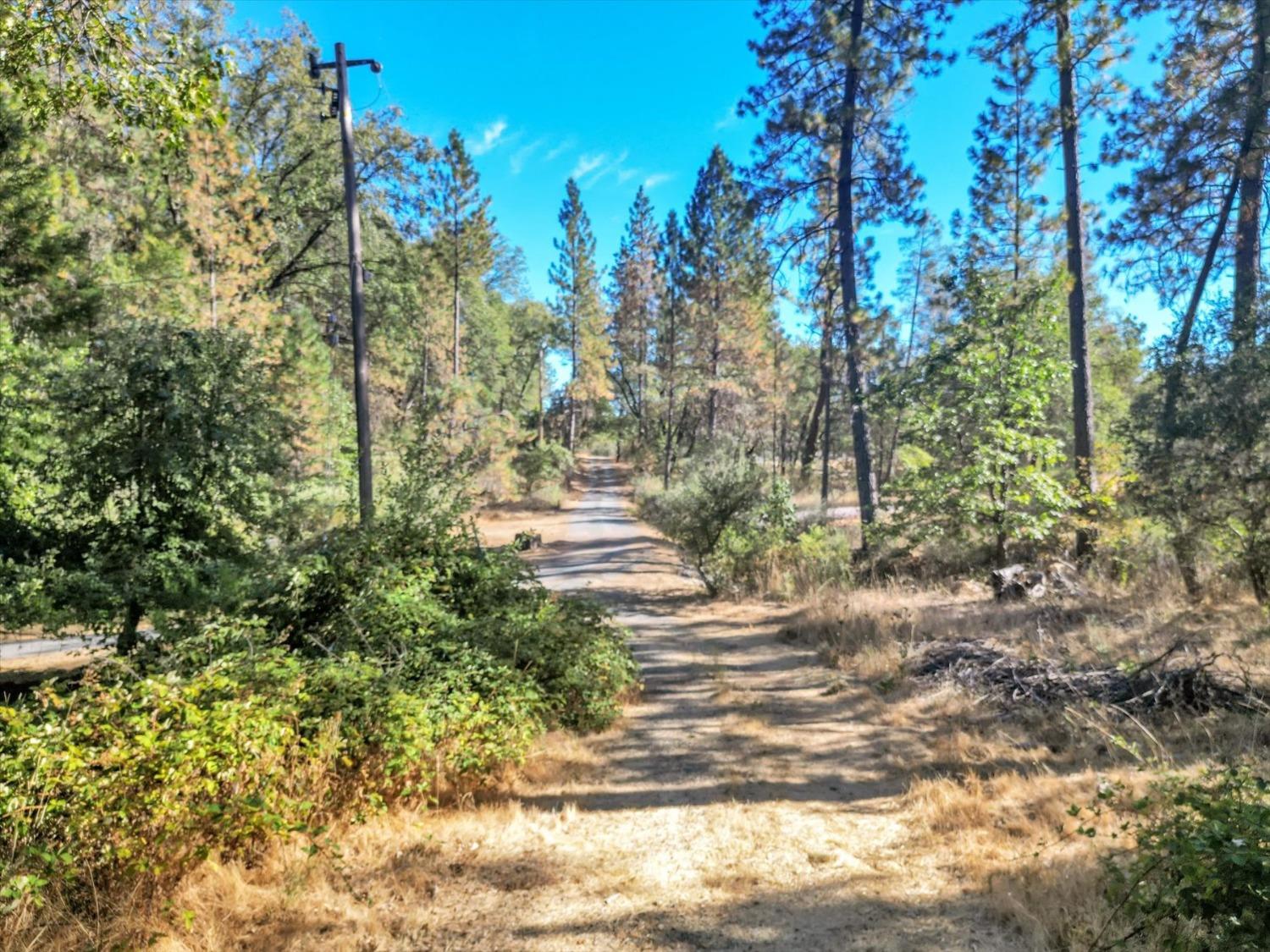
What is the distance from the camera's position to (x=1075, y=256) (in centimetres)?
1060

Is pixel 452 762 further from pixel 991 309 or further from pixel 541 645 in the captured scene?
pixel 991 309

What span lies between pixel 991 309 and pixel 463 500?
8.24m

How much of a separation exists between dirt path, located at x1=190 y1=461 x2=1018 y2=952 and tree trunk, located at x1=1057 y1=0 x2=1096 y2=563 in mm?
7345

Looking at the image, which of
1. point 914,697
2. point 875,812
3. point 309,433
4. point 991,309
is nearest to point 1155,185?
point 991,309

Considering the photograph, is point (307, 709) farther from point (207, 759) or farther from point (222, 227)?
point (222, 227)

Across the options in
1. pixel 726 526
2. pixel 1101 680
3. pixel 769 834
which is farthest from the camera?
pixel 726 526

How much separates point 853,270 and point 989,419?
492 cm

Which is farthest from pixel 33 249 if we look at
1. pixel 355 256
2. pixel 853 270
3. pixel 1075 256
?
pixel 1075 256

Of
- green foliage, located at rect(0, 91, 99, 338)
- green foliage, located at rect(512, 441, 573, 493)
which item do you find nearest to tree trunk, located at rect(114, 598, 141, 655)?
green foliage, located at rect(0, 91, 99, 338)

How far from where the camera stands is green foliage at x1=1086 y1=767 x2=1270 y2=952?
2096mm

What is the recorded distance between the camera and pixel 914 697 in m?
6.18

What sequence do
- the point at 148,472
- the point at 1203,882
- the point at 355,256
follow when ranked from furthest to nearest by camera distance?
the point at 355,256 → the point at 148,472 → the point at 1203,882

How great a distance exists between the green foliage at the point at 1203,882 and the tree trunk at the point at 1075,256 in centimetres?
877

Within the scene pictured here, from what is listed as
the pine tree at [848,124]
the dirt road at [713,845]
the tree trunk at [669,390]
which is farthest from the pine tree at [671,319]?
the dirt road at [713,845]
